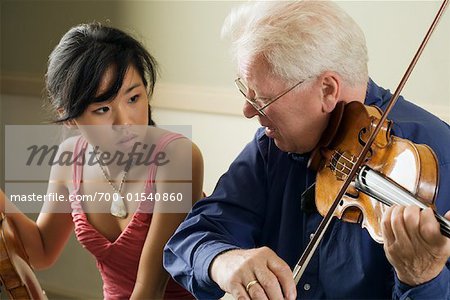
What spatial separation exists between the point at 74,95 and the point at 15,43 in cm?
132

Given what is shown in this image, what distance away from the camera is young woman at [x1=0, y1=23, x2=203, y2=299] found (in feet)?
5.70

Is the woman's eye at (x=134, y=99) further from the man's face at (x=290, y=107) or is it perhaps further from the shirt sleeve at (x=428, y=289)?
the shirt sleeve at (x=428, y=289)

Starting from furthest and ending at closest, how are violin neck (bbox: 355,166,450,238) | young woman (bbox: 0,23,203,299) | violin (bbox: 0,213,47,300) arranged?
young woman (bbox: 0,23,203,299) < violin (bbox: 0,213,47,300) < violin neck (bbox: 355,166,450,238)

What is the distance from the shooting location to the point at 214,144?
8.36 feet

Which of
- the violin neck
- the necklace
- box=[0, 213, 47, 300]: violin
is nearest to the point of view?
the violin neck

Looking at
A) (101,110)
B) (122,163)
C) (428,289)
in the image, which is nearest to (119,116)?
(101,110)

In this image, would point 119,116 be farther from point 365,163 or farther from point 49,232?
point 365,163

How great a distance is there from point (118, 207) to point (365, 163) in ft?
2.22

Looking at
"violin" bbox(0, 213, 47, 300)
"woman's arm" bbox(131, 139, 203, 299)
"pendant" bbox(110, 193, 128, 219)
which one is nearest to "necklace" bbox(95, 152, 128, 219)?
"pendant" bbox(110, 193, 128, 219)

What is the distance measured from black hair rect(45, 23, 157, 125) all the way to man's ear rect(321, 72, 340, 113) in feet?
1.59

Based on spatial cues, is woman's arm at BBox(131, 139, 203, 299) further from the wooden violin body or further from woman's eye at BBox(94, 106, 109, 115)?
the wooden violin body

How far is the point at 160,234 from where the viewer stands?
173 cm

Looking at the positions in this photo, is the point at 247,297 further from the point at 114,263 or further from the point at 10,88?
the point at 10,88

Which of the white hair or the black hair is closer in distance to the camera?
the white hair
